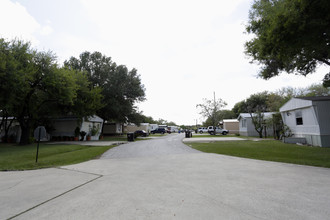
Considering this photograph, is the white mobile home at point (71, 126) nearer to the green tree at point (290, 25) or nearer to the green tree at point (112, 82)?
the green tree at point (112, 82)

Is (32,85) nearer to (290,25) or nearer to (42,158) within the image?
(42,158)

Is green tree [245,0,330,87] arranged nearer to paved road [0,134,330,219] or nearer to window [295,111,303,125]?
paved road [0,134,330,219]

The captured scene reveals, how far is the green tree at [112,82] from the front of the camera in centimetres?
2977

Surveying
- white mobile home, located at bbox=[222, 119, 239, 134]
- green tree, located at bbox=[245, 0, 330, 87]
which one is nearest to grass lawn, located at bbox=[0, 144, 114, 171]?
green tree, located at bbox=[245, 0, 330, 87]

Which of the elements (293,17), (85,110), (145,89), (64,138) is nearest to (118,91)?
(145,89)

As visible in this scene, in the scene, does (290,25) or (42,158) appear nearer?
(290,25)

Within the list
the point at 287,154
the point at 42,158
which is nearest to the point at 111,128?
the point at 42,158

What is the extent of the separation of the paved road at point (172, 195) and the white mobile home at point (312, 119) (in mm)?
9686

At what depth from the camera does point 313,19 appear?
23.4 ft

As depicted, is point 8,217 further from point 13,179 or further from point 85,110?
point 85,110

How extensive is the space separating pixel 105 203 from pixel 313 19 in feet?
33.9

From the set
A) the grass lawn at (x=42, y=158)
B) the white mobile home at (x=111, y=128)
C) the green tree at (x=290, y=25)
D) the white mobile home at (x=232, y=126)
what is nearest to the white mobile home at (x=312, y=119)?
the green tree at (x=290, y=25)

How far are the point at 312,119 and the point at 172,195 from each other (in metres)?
15.6

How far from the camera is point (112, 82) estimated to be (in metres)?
29.9
